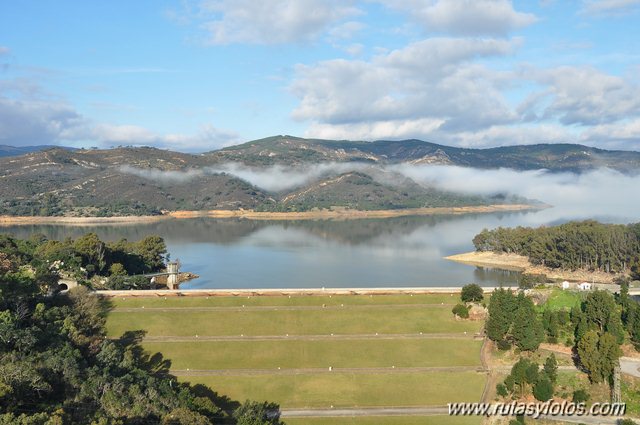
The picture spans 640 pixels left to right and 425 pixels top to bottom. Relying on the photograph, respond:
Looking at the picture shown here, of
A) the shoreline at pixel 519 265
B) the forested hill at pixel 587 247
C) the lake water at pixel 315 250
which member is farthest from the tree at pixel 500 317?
the forested hill at pixel 587 247

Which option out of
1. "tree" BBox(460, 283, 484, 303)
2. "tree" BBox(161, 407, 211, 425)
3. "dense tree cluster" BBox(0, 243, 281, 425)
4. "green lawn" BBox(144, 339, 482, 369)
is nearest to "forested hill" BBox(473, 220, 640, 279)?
"tree" BBox(460, 283, 484, 303)

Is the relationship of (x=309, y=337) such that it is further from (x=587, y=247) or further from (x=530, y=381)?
(x=587, y=247)

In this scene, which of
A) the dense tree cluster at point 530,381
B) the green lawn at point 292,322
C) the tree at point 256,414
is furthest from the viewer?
the green lawn at point 292,322

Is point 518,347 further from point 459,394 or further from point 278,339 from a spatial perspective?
point 278,339

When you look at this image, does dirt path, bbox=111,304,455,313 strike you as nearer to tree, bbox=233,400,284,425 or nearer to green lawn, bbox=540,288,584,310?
green lawn, bbox=540,288,584,310

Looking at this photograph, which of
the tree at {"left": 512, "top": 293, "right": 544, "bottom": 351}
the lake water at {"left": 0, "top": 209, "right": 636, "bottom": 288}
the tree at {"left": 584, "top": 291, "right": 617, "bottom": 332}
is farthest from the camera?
the lake water at {"left": 0, "top": 209, "right": 636, "bottom": 288}

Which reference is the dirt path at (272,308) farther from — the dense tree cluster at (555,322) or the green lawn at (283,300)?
the dense tree cluster at (555,322)
